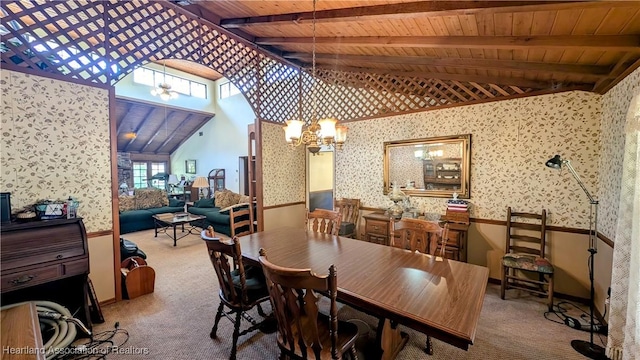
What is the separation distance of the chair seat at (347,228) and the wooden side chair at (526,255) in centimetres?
211

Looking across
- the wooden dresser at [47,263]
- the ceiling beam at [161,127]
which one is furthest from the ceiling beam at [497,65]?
the ceiling beam at [161,127]

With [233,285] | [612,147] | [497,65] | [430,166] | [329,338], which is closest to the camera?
[329,338]

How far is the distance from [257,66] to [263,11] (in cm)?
129

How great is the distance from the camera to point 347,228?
4.25 metres

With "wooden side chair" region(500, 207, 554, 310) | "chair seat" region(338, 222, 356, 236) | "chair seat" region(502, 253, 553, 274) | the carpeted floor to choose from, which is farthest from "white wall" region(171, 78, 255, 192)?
"chair seat" region(502, 253, 553, 274)

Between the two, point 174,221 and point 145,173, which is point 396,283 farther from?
point 145,173

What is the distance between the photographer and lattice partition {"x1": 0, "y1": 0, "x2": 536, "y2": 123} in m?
2.34

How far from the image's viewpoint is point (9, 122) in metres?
2.17

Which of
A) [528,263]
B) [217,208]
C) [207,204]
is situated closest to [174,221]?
[217,208]

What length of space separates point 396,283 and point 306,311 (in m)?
0.63

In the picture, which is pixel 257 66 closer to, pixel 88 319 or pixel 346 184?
pixel 346 184

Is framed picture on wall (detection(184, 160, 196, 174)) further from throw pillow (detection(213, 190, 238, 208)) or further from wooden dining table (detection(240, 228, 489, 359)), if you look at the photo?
wooden dining table (detection(240, 228, 489, 359))

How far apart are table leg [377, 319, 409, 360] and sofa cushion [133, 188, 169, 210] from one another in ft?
23.0

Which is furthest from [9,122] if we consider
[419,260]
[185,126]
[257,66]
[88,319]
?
[185,126]
